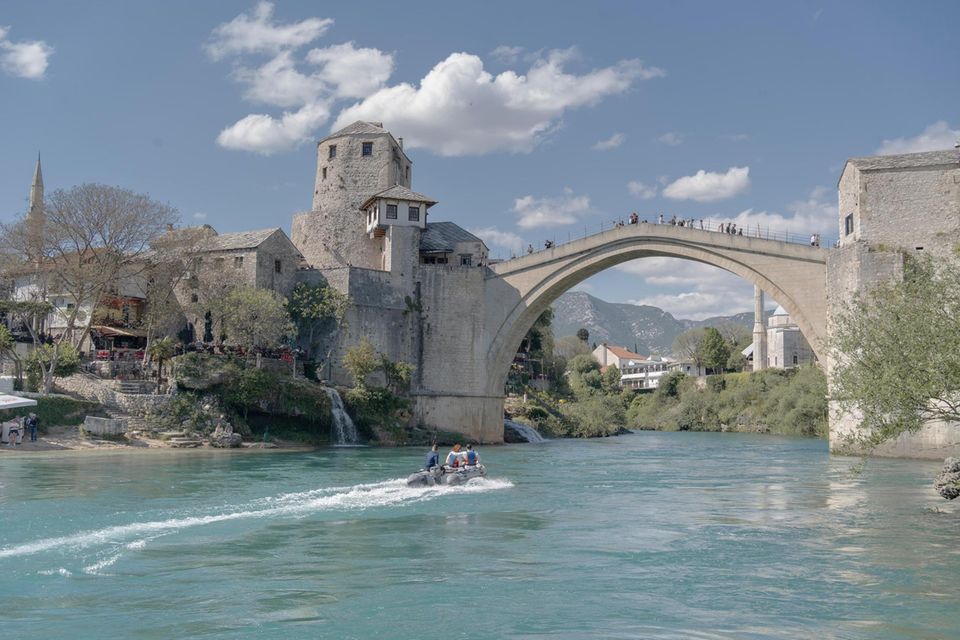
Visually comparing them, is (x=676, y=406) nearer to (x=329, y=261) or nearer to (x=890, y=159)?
(x=329, y=261)

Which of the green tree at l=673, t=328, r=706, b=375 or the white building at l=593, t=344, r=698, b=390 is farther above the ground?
the green tree at l=673, t=328, r=706, b=375

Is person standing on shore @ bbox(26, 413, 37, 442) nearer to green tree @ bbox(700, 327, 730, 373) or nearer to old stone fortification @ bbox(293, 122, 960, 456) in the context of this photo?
old stone fortification @ bbox(293, 122, 960, 456)

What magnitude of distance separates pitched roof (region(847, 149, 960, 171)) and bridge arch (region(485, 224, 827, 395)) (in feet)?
12.6

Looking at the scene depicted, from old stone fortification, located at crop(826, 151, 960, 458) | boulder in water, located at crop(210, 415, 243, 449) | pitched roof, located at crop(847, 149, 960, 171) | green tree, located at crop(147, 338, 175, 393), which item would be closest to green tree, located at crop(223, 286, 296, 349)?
green tree, located at crop(147, 338, 175, 393)

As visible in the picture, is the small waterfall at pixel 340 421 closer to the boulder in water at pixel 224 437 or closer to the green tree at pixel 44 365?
the boulder in water at pixel 224 437

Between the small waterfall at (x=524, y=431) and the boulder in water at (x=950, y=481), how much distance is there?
2759 centimetres

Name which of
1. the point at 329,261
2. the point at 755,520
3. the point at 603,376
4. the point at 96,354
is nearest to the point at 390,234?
the point at 329,261

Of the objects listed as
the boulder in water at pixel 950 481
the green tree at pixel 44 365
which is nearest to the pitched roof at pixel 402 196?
the green tree at pixel 44 365

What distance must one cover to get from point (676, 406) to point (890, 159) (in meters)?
43.3

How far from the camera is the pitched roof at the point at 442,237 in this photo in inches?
1827

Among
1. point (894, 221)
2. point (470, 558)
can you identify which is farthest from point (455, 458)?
point (894, 221)

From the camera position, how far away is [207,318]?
4369 centimetres

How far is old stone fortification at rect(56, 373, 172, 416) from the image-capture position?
1399 inches

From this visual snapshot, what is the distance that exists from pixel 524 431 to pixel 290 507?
31.7 m
